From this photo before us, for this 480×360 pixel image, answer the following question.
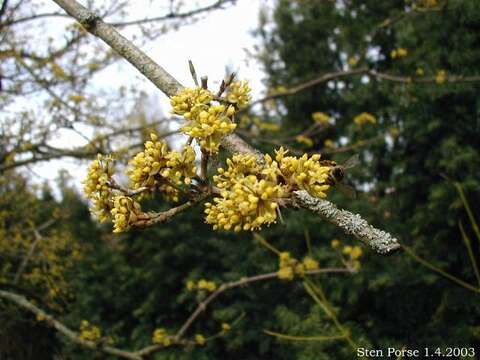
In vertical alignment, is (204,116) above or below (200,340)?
above

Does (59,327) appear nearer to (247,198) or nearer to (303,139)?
(247,198)

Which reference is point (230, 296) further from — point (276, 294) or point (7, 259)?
point (7, 259)

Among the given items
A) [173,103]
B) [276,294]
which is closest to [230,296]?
[276,294]

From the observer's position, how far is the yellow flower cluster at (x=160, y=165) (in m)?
0.92

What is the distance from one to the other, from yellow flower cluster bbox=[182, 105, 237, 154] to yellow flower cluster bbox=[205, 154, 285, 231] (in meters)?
0.06

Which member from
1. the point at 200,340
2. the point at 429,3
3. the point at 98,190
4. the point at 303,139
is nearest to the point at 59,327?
the point at 200,340

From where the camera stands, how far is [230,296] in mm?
4691

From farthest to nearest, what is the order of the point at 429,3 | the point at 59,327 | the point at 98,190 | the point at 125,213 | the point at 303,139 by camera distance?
the point at 303,139
the point at 429,3
the point at 59,327
the point at 98,190
the point at 125,213

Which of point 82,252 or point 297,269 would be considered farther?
point 82,252

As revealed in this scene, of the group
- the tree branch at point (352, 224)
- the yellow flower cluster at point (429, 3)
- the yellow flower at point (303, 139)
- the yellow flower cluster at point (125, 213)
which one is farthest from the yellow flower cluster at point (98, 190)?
the yellow flower cluster at point (429, 3)

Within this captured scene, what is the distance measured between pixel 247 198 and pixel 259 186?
32 mm

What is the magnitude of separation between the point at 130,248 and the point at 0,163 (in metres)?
2.26

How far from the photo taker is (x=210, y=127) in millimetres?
902

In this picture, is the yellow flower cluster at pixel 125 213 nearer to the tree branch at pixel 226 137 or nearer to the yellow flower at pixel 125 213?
the yellow flower at pixel 125 213
